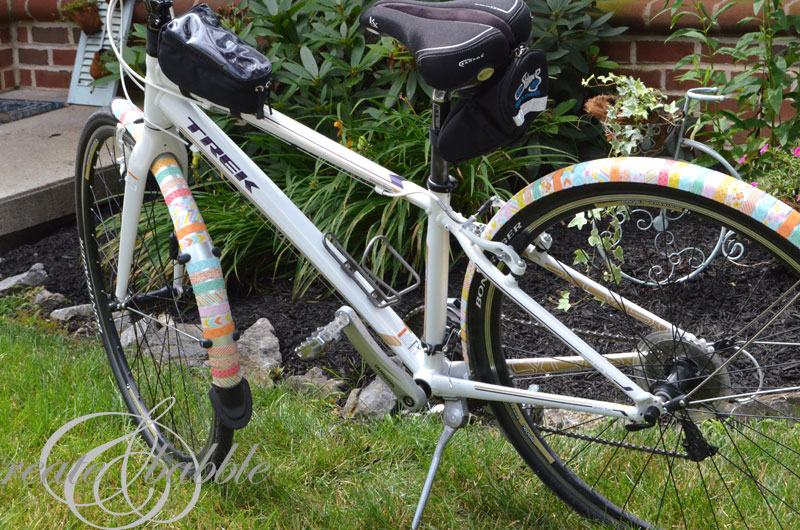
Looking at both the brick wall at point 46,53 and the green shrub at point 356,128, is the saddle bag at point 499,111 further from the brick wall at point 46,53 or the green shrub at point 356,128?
the brick wall at point 46,53

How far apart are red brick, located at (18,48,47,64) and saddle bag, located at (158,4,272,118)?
391 cm

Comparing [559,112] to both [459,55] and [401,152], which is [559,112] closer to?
[401,152]

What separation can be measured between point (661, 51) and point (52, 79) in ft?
12.1

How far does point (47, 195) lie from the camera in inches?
161

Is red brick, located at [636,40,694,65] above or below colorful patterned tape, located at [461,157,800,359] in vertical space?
below

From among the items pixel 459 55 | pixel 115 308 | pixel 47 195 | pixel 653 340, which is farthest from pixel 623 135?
pixel 47 195

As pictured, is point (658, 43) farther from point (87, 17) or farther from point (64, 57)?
point (64, 57)

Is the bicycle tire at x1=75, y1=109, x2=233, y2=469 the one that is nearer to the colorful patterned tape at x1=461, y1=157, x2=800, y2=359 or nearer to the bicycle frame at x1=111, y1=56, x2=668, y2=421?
the bicycle frame at x1=111, y1=56, x2=668, y2=421

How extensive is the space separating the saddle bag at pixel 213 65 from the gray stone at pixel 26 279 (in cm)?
209

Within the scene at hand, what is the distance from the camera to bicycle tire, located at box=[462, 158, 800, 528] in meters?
1.65

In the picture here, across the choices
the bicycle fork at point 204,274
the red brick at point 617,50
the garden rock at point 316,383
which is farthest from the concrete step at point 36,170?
the red brick at point 617,50

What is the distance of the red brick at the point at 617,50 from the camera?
391cm

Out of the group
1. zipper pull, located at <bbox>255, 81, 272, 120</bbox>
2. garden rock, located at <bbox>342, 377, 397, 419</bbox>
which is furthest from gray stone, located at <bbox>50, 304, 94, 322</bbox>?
zipper pull, located at <bbox>255, 81, 272, 120</bbox>

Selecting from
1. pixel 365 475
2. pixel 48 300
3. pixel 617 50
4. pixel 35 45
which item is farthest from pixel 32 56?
pixel 365 475
